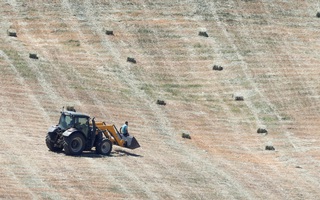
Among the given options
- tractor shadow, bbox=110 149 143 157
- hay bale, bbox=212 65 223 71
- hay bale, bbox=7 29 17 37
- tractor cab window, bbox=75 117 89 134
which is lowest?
tractor shadow, bbox=110 149 143 157

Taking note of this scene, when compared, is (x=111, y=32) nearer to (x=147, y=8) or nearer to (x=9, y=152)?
(x=147, y=8)

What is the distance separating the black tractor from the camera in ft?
140

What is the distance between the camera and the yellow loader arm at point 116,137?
4484 centimetres

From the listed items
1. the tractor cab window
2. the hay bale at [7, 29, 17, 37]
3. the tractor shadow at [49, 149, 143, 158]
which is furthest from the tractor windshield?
the hay bale at [7, 29, 17, 37]

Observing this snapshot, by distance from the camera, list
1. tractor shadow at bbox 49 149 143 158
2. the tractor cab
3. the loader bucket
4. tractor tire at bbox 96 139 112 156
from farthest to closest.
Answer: the loader bucket < tractor tire at bbox 96 139 112 156 < tractor shadow at bbox 49 149 143 158 < the tractor cab

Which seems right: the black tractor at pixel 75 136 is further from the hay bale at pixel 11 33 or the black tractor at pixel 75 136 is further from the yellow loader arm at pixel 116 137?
the hay bale at pixel 11 33

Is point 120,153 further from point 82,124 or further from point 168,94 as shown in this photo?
point 168,94

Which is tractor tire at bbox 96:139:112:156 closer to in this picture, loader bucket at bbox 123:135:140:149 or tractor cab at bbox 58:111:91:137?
tractor cab at bbox 58:111:91:137

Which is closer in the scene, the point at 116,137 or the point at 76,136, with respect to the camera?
the point at 76,136

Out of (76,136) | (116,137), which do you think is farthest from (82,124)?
(116,137)

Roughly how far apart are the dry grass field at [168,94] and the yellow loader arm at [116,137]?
1.99ft

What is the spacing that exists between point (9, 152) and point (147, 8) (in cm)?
3305

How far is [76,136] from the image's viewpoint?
1686 inches

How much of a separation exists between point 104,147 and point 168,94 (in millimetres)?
17261
